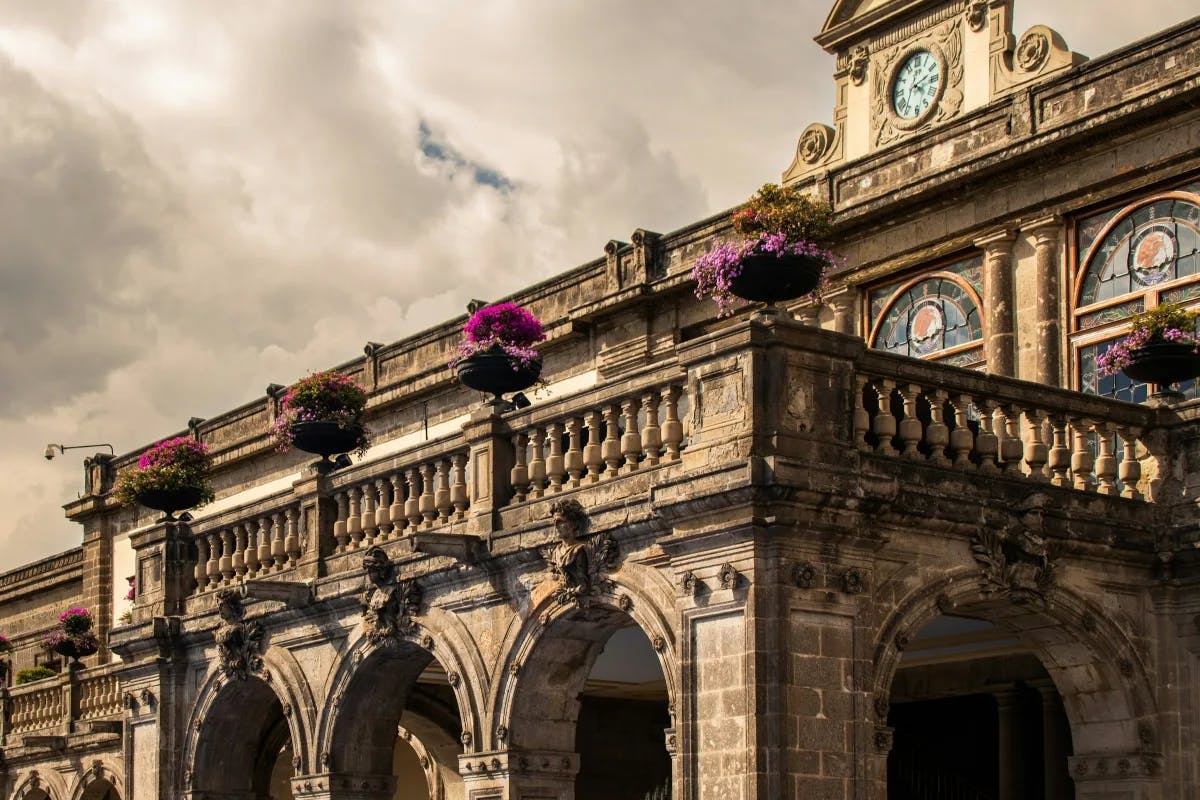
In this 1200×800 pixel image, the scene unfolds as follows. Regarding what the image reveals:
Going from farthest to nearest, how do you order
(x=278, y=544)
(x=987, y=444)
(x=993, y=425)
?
(x=278, y=544) < (x=993, y=425) < (x=987, y=444)

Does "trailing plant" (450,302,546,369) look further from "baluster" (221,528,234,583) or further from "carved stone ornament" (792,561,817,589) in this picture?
"carved stone ornament" (792,561,817,589)

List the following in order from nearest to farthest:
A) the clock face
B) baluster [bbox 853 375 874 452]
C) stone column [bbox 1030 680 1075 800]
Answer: baluster [bbox 853 375 874 452], stone column [bbox 1030 680 1075 800], the clock face

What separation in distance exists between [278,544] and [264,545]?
0.29 meters

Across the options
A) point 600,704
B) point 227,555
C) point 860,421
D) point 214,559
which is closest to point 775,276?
point 860,421

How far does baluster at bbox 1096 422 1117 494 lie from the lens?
14953 mm

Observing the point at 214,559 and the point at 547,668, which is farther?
the point at 214,559

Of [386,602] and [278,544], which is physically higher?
[278,544]

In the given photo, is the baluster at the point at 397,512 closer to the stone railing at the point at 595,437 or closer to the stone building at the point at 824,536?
the stone building at the point at 824,536

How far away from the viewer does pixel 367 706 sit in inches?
687

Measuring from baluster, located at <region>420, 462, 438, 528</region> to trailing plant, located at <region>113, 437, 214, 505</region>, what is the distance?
496 centimetres

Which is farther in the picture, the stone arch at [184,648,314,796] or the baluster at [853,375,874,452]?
the stone arch at [184,648,314,796]

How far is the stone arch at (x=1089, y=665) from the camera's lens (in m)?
14.6

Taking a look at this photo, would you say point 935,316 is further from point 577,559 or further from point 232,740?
point 232,740

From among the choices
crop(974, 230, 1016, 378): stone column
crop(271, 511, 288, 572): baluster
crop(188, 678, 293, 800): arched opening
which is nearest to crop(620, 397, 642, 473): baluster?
crop(271, 511, 288, 572): baluster
